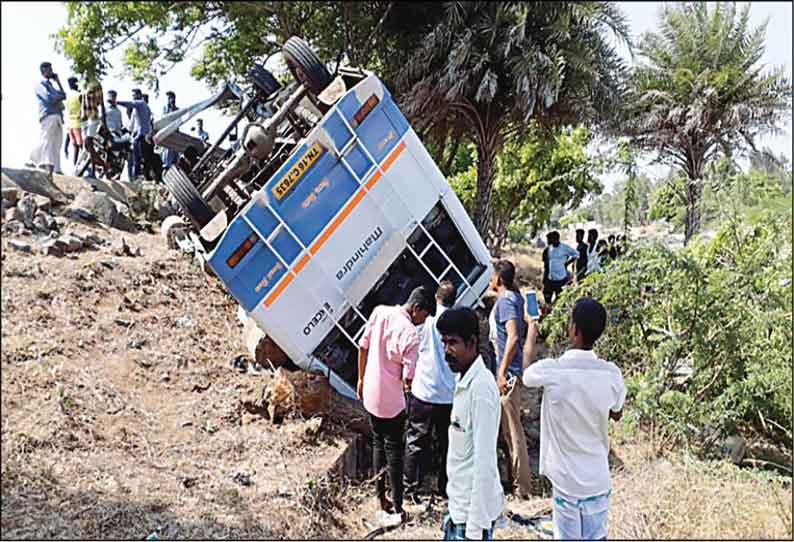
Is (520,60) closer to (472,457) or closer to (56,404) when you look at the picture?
(56,404)

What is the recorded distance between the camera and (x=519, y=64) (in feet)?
39.6

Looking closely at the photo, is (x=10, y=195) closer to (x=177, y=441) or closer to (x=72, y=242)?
(x=72, y=242)

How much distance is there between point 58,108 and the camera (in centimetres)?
1103

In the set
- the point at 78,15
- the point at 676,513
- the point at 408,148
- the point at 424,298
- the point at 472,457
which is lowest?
the point at 676,513

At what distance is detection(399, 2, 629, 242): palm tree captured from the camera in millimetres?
12062

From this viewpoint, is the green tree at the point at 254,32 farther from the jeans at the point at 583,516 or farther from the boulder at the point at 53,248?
the jeans at the point at 583,516

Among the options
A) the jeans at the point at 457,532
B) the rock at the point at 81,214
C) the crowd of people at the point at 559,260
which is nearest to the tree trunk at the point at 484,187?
the crowd of people at the point at 559,260

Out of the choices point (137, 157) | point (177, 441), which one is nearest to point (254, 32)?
point (137, 157)

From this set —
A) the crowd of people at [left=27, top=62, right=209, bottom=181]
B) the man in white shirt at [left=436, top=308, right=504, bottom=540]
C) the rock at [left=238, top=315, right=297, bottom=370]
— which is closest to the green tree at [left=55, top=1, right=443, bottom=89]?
the crowd of people at [left=27, top=62, right=209, bottom=181]

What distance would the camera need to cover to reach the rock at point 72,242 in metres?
9.19

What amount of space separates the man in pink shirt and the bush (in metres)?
1.98

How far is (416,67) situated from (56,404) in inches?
335

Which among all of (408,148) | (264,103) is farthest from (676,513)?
(264,103)

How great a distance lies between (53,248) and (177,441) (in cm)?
402
